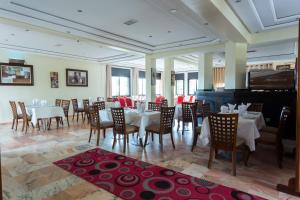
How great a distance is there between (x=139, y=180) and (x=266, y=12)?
423 cm

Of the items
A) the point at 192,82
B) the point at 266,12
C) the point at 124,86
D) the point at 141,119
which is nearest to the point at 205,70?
the point at 266,12

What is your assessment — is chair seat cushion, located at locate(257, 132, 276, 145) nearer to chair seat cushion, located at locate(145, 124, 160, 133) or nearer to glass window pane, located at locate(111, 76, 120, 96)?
chair seat cushion, located at locate(145, 124, 160, 133)

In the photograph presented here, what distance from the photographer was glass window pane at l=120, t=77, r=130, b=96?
12055 mm

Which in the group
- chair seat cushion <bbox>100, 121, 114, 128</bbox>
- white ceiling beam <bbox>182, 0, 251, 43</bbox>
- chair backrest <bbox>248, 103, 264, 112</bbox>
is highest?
white ceiling beam <bbox>182, 0, 251, 43</bbox>

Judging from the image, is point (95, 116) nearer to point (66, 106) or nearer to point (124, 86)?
point (66, 106)

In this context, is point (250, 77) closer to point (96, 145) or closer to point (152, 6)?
point (152, 6)

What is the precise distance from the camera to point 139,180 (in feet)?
9.04

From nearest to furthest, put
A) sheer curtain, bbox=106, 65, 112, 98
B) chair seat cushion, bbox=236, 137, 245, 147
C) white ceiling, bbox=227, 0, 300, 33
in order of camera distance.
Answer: chair seat cushion, bbox=236, 137, 245, 147 → white ceiling, bbox=227, 0, 300, 33 → sheer curtain, bbox=106, 65, 112, 98

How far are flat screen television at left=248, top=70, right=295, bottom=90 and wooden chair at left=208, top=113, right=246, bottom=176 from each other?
328cm

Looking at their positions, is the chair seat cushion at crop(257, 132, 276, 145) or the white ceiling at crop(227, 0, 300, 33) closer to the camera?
→ the chair seat cushion at crop(257, 132, 276, 145)

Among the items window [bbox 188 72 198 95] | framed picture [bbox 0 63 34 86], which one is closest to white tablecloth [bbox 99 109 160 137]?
framed picture [bbox 0 63 34 86]

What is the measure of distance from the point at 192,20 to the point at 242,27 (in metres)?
1.43

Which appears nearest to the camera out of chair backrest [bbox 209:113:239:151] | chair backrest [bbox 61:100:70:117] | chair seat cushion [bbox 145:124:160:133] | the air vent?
chair backrest [bbox 209:113:239:151]

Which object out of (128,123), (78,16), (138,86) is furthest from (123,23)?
(138,86)
